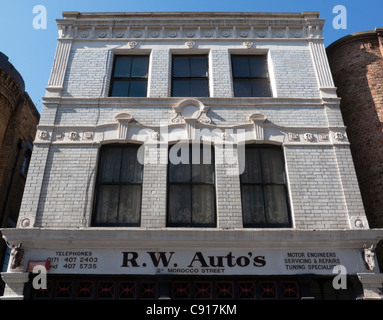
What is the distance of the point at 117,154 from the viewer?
9586mm

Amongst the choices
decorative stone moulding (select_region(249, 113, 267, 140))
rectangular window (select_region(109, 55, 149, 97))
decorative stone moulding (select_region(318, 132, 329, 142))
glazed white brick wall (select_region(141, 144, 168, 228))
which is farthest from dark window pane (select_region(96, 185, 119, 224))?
decorative stone moulding (select_region(318, 132, 329, 142))

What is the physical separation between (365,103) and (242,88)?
3.85 meters

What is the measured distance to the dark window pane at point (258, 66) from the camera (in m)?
11.1

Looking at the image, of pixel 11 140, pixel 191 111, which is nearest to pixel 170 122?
pixel 191 111

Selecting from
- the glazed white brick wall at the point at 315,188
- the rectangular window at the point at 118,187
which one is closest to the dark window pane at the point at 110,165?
the rectangular window at the point at 118,187

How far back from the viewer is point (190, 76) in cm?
1105

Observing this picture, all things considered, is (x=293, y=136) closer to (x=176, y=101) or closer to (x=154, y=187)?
(x=176, y=101)

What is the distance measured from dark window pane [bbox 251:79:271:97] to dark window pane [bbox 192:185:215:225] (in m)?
3.43

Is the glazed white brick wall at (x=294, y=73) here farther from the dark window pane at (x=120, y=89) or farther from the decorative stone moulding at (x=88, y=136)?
the decorative stone moulding at (x=88, y=136)

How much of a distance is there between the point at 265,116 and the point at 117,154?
420 centimetres
